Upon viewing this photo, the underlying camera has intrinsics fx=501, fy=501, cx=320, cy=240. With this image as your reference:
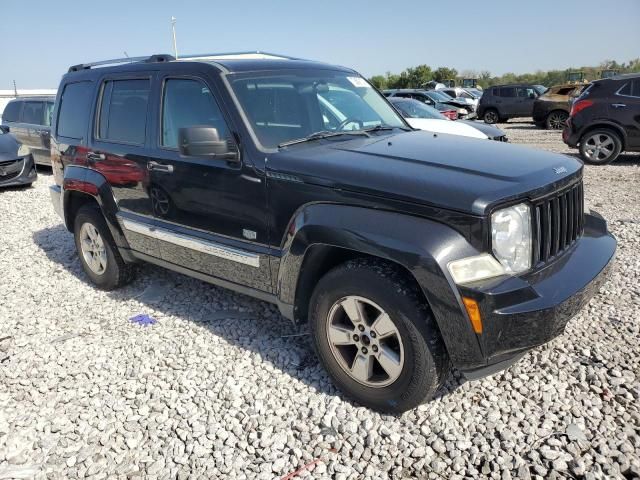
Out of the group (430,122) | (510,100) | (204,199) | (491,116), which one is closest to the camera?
(204,199)

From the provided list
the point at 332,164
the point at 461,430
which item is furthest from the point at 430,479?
the point at 332,164

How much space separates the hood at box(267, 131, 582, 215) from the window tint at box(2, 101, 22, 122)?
12.0 meters

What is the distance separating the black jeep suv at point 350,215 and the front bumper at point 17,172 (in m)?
6.55

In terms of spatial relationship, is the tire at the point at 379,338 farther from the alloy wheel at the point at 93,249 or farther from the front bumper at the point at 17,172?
the front bumper at the point at 17,172

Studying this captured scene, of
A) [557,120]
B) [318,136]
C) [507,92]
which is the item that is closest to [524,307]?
[318,136]

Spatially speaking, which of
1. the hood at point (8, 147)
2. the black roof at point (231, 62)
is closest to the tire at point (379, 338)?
the black roof at point (231, 62)

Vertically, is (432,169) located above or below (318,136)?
below

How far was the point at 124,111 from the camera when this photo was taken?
414 cm

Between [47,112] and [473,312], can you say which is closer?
[473,312]

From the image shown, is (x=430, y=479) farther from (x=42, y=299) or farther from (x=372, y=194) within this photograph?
(x=42, y=299)

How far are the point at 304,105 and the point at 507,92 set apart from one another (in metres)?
19.5

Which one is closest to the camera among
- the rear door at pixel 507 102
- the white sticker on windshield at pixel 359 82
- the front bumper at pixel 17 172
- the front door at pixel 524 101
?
the white sticker on windshield at pixel 359 82

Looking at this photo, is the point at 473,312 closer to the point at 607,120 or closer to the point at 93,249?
the point at 93,249

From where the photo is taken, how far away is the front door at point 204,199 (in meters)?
3.18
